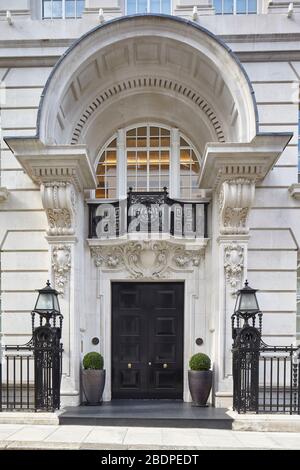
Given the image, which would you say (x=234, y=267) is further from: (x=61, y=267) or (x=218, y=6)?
(x=218, y=6)

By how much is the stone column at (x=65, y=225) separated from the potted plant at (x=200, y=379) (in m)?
2.66

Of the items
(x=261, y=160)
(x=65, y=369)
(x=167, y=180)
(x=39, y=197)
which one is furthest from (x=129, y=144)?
(x=65, y=369)

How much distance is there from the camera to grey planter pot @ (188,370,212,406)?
11.1 meters

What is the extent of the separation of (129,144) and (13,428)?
7589 millimetres

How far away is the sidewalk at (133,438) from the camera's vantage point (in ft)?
26.4

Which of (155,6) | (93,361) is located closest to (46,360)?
(93,361)

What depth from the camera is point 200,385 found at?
11.1 metres

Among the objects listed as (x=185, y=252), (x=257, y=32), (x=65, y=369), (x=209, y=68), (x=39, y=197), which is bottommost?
(x=65, y=369)

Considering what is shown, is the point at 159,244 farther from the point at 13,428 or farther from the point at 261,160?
the point at 13,428

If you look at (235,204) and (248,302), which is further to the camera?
(235,204)

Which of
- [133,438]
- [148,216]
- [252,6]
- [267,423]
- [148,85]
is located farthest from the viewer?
[252,6]

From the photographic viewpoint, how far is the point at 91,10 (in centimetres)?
1277

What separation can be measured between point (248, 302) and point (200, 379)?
2324mm
